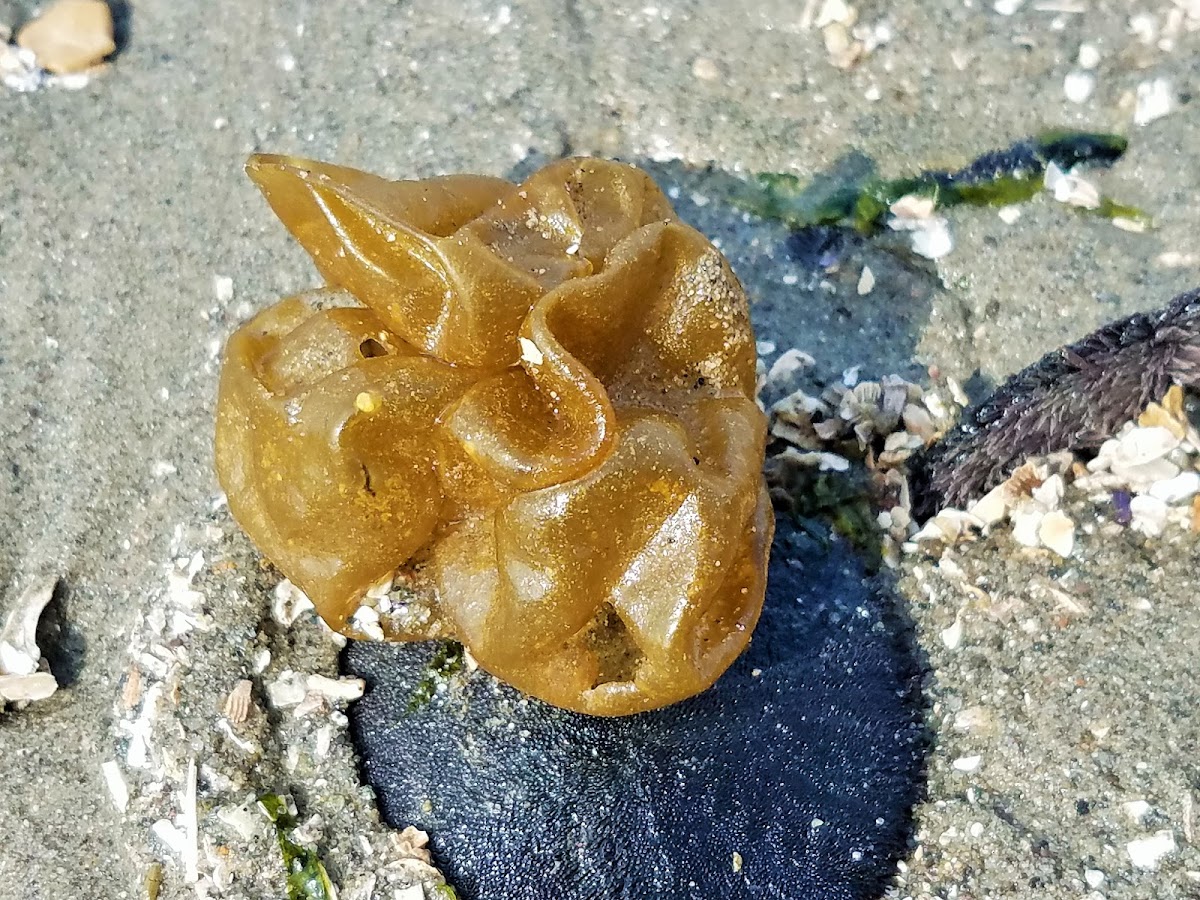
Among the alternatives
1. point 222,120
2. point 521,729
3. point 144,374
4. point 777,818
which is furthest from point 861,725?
point 222,120

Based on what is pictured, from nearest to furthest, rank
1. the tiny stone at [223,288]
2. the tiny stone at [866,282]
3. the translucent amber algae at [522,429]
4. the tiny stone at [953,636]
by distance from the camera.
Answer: the translucent amber algae at [522,429], the tiny stone at [953,636], the tiny stone at [866,282], the tiny stone at [223,288]

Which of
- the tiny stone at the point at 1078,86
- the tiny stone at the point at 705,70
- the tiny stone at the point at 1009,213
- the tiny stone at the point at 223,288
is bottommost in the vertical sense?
the tiny stone at the point at 1009,213

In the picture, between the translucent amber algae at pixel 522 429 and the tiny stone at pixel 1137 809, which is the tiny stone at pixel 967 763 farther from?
the translucent amber algae at pixel 522 429

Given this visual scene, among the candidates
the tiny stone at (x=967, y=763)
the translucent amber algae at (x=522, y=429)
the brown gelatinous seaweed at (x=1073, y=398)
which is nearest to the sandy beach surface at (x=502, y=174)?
the tiny stone at (x=967, y=763)

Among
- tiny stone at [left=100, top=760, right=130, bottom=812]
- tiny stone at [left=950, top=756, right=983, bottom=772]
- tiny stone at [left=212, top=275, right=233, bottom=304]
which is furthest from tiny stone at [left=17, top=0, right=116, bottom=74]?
tiny stone at [left=950, top=756, right=983, bottom=772]

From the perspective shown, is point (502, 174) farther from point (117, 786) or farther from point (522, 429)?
point (117, 786)

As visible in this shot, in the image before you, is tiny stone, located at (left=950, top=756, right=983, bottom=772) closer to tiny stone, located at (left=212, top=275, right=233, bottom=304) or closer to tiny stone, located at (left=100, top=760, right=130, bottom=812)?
tiny stone, located at (left=100, top=760, right=130, bottom=812)

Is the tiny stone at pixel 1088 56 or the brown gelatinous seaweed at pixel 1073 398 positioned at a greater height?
the tiny stone at pixel 1088 56
